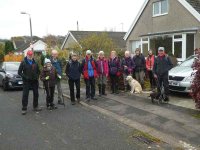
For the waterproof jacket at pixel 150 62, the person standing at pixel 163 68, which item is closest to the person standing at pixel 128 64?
the waterproof jacket at pixel 150 62

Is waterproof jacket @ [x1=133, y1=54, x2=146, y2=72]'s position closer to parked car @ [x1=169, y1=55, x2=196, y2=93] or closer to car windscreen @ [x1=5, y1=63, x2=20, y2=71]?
parked car @ [x1=169, y1=55, x2=196, y2=93]

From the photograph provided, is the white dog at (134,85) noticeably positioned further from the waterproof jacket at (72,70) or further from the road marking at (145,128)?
the road marking at (145,128)

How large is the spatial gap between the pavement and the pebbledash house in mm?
11075

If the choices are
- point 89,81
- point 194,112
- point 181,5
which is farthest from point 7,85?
point 181,5

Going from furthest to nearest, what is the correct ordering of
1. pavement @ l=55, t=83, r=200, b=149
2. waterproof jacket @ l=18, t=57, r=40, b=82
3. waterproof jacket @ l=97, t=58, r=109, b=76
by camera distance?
waterproof jacket @ l=97, t=58, r=109, b=76, waterproof jacket @ l=18, t=57, r=40, b=82, pavement @ l=55, t=83, r=200, b=149

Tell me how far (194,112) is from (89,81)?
411 cm

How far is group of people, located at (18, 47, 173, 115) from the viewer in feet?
32.8

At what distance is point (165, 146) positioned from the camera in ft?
21.2

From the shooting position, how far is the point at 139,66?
42.0 ft

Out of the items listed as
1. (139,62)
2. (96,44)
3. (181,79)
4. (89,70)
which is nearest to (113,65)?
(139,62)

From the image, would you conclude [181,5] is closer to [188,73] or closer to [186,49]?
[186,49]

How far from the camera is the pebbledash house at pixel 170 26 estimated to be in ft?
70.6

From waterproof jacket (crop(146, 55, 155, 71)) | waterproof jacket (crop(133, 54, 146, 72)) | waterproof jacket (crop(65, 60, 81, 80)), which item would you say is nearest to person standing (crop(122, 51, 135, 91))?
waterproof jacket (crop(133, 54, 146, 72))

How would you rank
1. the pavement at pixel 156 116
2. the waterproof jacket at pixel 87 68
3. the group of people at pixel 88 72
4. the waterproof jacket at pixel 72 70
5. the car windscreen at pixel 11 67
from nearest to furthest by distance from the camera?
1. the pavement at pixel 156 116
2. the group of people at pixel 88 72
3. the waterproof jacket at pixel 72 70
4. the waterproof jacket at pixel 87 68
5. the car windscreen at pixel 11 67
